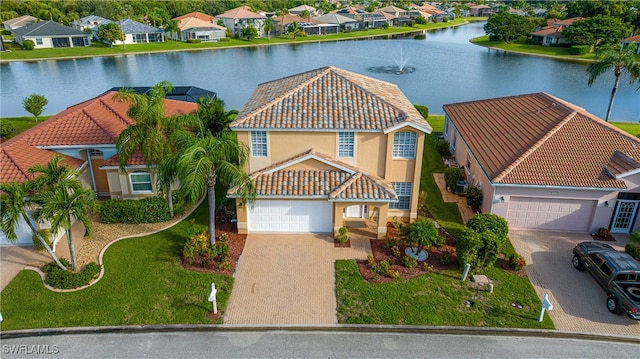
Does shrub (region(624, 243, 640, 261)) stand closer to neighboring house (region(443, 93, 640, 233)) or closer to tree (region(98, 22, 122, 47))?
neighboring house (region(443, 93, 640, 233))

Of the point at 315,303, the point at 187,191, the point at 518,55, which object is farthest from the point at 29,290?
the point at 518,55

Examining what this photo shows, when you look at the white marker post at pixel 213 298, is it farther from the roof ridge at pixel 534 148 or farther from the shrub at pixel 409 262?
the roof ridge at pixel 534 148

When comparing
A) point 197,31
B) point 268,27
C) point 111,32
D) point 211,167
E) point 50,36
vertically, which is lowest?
point 211,167

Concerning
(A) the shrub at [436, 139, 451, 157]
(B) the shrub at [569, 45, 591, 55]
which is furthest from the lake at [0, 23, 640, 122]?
(A) the shrub at [436, 139, 451, 157]

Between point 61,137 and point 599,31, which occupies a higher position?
point 599,31

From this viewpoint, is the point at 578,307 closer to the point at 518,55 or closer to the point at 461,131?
the point at 461,131

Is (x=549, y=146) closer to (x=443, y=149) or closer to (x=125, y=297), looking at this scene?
(x=443, y=149)

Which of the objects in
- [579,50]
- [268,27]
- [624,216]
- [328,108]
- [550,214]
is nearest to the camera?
[328,108]

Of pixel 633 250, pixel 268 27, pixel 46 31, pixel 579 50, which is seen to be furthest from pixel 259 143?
pixel 268 27
